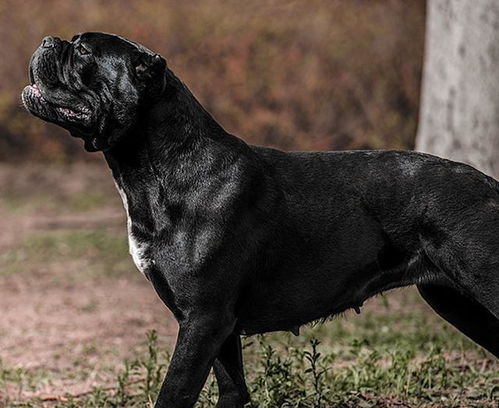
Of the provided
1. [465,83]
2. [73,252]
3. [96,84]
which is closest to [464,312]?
[96,84]

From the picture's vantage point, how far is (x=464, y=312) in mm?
5273

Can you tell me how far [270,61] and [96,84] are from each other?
36.7 feet

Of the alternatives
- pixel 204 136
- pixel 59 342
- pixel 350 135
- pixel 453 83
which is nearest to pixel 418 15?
pixel 350 135

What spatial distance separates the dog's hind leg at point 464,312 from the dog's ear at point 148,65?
5.31ft

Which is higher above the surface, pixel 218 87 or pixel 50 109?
pixel 218 87

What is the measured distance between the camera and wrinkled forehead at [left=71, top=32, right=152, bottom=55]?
468cm

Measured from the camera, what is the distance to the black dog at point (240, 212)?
15.2 ft

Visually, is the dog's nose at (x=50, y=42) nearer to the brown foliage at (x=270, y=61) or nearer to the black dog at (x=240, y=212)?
the black dog at (x=240, y=212)

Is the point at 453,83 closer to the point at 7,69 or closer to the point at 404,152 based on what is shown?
the point at 404,152

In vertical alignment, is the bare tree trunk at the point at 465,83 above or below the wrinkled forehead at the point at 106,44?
above

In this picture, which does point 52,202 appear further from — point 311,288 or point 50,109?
point 311,288

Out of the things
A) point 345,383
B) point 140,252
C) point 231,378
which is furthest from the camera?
point 345,383

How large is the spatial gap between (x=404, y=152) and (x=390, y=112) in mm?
10600

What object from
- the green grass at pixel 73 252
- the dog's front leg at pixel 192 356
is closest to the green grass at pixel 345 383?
the dog's front leg at pixel 192 356
